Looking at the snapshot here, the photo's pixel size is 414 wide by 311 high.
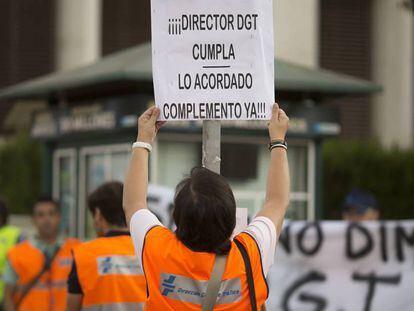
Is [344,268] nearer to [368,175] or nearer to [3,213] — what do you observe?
[3,213]

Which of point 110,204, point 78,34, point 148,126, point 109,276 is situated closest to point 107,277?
point 109,276

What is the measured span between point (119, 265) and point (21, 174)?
14.5 m

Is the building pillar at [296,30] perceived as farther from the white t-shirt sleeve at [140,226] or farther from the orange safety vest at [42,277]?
the white t-shirt sleeve at [140,226]

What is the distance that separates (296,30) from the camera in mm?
19938

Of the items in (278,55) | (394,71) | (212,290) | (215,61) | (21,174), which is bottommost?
(212,290)

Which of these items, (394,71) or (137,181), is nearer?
(137,181)

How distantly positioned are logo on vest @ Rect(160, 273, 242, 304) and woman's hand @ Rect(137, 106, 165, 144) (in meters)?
0.62

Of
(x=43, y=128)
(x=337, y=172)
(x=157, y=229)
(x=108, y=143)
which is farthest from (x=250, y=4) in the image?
(x=337, y=172)

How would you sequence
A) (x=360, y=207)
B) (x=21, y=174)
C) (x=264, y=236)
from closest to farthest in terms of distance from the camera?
1. (x=264, y=236)
2. (x=360, y=207)
3. (x=21, y=174)

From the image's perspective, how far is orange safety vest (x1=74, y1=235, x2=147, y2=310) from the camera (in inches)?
205

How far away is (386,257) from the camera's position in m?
7.59

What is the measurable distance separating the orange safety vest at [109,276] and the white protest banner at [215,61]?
4.19ft

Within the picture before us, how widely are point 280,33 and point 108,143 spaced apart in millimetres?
9733

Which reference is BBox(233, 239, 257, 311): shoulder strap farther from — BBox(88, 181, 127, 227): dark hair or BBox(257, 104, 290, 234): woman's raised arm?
BBox(88, 181, 127, 227): dark hair
